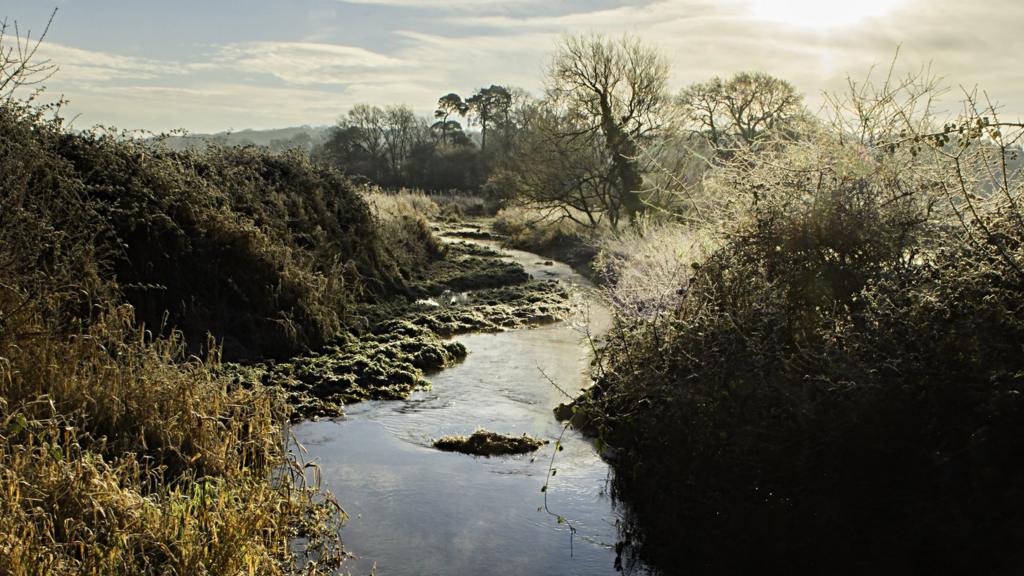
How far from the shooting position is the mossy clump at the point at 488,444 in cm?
890

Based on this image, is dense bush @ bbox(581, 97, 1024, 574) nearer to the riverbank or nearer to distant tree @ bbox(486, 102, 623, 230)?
the riverbank

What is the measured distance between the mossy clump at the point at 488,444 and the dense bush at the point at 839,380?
4.17 feet

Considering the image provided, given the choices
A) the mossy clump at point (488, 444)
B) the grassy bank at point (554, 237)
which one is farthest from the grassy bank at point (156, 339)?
the grassy bank at point (554, 237)

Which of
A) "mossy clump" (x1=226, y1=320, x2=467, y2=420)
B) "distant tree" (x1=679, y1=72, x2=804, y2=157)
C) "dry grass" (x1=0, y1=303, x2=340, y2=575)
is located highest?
"distant tree" (x1=679, y1=72, x2=804, y2=157)

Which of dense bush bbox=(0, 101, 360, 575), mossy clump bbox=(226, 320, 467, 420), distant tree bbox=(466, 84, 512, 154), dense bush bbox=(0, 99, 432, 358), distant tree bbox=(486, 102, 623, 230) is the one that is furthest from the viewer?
distant tree bbox=(466, 84, 512, 154)

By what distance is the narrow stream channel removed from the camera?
21.3ft

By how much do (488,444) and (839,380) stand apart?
4.13m

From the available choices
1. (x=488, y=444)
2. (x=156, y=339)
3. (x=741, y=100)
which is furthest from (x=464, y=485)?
(x=741, y=100)

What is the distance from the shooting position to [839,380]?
593cm

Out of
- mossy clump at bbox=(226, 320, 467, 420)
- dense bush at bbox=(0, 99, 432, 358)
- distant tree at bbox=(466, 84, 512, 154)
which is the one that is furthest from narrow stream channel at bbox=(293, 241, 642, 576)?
distant tree at bbox=(466, 84, 512, 154)

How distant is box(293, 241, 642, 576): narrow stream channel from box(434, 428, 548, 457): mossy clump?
128 mm

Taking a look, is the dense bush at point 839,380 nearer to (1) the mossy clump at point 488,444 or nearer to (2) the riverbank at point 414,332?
(1) the mossy clump at point 488,444

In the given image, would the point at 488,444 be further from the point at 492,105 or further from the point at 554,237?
the point at 492,105

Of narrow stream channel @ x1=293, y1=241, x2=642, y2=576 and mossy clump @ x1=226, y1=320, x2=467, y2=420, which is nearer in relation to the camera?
narrow stream channel @ x1=293, y1=241, x2=642, y2=576
